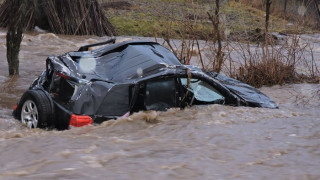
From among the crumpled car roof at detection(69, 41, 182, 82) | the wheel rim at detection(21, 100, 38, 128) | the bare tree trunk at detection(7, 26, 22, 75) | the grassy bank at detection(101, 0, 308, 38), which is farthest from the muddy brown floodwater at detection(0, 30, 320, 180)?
the grassy bank at detection(101, 0, 308, 38)

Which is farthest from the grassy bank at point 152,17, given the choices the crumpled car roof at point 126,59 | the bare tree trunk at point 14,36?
the crumpled car roof at point 126,59

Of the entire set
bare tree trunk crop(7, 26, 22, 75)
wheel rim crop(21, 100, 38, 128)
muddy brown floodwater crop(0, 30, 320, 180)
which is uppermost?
bare tree trunk crop(7, 26, 22, 75)

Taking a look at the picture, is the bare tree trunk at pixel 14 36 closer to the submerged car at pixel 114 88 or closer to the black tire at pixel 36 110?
the submerged car at pixel 114 88

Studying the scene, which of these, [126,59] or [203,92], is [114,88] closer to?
[126,59]

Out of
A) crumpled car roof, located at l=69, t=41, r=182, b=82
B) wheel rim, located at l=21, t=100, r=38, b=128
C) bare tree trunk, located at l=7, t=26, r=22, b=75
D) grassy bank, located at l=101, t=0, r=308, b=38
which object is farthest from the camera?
grassy bank, located at l=101, t=0, r=308, b=38

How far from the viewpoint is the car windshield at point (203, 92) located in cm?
624

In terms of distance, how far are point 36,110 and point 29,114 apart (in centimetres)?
23

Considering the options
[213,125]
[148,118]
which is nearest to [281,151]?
[213,125]

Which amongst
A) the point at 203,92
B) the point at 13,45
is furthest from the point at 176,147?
the point at 13,45

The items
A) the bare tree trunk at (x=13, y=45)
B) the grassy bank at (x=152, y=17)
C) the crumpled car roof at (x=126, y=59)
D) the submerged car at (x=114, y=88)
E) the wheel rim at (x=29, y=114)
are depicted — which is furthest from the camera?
the grassy bank at (x=152, y=17)

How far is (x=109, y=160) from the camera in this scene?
426 centimetres

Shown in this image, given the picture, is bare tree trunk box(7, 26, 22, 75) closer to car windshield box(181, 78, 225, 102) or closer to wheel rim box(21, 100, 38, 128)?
wheel rim box(21, 100, 38, 128)

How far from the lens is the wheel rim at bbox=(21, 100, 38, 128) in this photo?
565cm

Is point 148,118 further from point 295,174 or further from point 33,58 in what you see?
point 33,58
